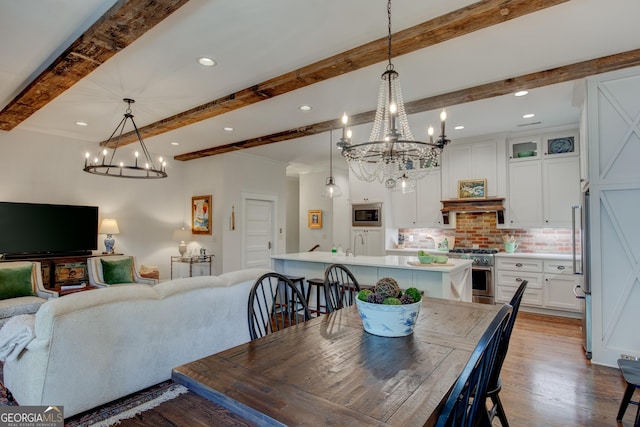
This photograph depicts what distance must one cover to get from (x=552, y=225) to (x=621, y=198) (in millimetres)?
2111

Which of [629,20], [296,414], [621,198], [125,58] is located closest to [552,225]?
[621,198]

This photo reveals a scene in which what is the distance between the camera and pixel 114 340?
2283mm

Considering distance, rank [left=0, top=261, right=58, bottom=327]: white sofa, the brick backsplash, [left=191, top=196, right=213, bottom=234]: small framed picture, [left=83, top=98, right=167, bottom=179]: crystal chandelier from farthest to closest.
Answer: [left=191, top=196, right=213, bottom=234]: small framed picture < the brick backsplash < [left=83, top=98, right=167, bottom=179]: crystal chandelier < [left=0, top=261, right=58, bottom=327]: white sofa

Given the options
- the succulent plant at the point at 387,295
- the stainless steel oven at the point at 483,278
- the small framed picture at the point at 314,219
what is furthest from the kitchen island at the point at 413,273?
the small framed picture at the point at 314,219

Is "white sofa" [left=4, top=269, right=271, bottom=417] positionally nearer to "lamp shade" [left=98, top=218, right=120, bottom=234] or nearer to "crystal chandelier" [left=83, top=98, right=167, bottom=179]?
"crystal chandelier" [left=83, top=98, right=167, bottom=179]

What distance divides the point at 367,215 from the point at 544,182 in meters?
3.00

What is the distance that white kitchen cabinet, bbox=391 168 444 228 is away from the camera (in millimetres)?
6039

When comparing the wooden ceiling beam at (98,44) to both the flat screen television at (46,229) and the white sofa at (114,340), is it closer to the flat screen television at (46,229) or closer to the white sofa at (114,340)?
the white sofa at (114,340)

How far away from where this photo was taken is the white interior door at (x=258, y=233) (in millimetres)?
6824

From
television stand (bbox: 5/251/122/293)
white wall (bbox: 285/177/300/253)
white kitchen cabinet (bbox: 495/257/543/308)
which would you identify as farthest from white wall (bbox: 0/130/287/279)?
white kitchen cabinet (bbox: 495/257/543/308)

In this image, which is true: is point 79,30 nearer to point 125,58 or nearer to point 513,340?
point 125,58

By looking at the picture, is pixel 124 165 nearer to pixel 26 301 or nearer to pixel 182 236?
pixel 182 236

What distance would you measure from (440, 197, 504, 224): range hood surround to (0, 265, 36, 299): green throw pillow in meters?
6.16

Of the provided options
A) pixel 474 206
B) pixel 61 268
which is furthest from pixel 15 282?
pixel 474 206
